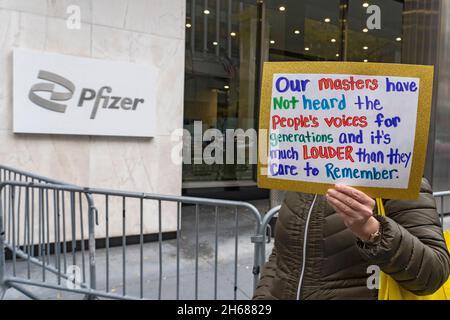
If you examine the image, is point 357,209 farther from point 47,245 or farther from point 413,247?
point 47,245

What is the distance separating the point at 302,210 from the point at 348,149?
37 centimetres

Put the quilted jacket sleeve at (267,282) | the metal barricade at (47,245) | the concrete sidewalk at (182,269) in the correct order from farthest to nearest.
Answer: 1. the concrete sidewalk at (182,269)
2. the metal barricade at (47,245)
3. the quilted jacket sleeve at (267,282)

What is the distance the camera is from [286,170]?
61.7 inches

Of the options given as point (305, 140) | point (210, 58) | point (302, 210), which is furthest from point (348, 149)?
point (210, 58)

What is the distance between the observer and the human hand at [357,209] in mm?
1349

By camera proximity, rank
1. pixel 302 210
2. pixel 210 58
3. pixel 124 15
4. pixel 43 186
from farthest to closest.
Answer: pixel 210 58 < pixel 124 15 < pixel 43 186 < pixel 302 210

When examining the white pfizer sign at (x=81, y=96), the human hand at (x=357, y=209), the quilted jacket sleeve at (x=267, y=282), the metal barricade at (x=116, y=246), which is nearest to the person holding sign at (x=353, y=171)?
the human hand at (x=357, y=209)

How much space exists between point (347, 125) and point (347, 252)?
49 centimetres

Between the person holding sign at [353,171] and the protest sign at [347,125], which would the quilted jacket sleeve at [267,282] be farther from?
the protest sign at [347,125]

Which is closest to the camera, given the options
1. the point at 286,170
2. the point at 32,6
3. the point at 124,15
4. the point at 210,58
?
the point at 286,170

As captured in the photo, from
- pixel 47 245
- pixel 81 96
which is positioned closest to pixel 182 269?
pixel 47 245

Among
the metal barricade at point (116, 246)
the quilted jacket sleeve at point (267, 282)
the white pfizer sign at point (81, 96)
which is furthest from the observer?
the white pfizer sign at point (81, 96)

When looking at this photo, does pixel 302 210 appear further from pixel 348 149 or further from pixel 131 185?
pixel 131 185

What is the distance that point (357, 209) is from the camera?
4.42 ft
